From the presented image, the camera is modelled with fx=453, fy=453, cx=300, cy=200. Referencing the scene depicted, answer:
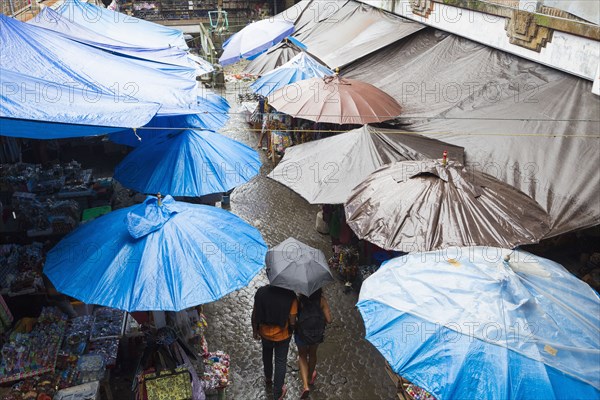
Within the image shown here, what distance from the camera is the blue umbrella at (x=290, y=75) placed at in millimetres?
10406

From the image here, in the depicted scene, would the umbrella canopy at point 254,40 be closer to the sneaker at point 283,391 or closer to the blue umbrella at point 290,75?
the blue umbrella at point 290,75

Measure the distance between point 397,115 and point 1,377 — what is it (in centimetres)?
677

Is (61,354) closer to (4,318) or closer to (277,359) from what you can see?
(4,318)

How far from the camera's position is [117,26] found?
10961 millimetres

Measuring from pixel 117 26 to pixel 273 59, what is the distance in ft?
13.2

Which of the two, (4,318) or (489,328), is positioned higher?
(489,328)

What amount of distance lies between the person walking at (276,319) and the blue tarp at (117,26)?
752 cm

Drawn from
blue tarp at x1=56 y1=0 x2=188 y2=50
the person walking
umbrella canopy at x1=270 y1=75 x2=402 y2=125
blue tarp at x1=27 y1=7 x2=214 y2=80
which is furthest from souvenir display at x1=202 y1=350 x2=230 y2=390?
blue tarp at x1=56 y1=0 x2=188 y2=50

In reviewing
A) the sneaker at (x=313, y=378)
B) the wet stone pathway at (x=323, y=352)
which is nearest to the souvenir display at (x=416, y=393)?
the wet stone pathway at (x=323, y=352)

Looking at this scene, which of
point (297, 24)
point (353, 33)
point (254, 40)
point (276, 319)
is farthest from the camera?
point (297, 24)

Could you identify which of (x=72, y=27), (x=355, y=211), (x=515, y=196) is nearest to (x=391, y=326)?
(x=355, y=211)

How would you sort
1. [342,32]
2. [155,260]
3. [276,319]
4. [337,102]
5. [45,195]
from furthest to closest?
[342,32], [337,102], [45,195], [276,319], [155,260]

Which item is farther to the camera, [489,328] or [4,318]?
[4,318]

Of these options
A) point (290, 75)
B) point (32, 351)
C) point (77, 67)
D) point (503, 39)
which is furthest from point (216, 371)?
point (290, 75)
